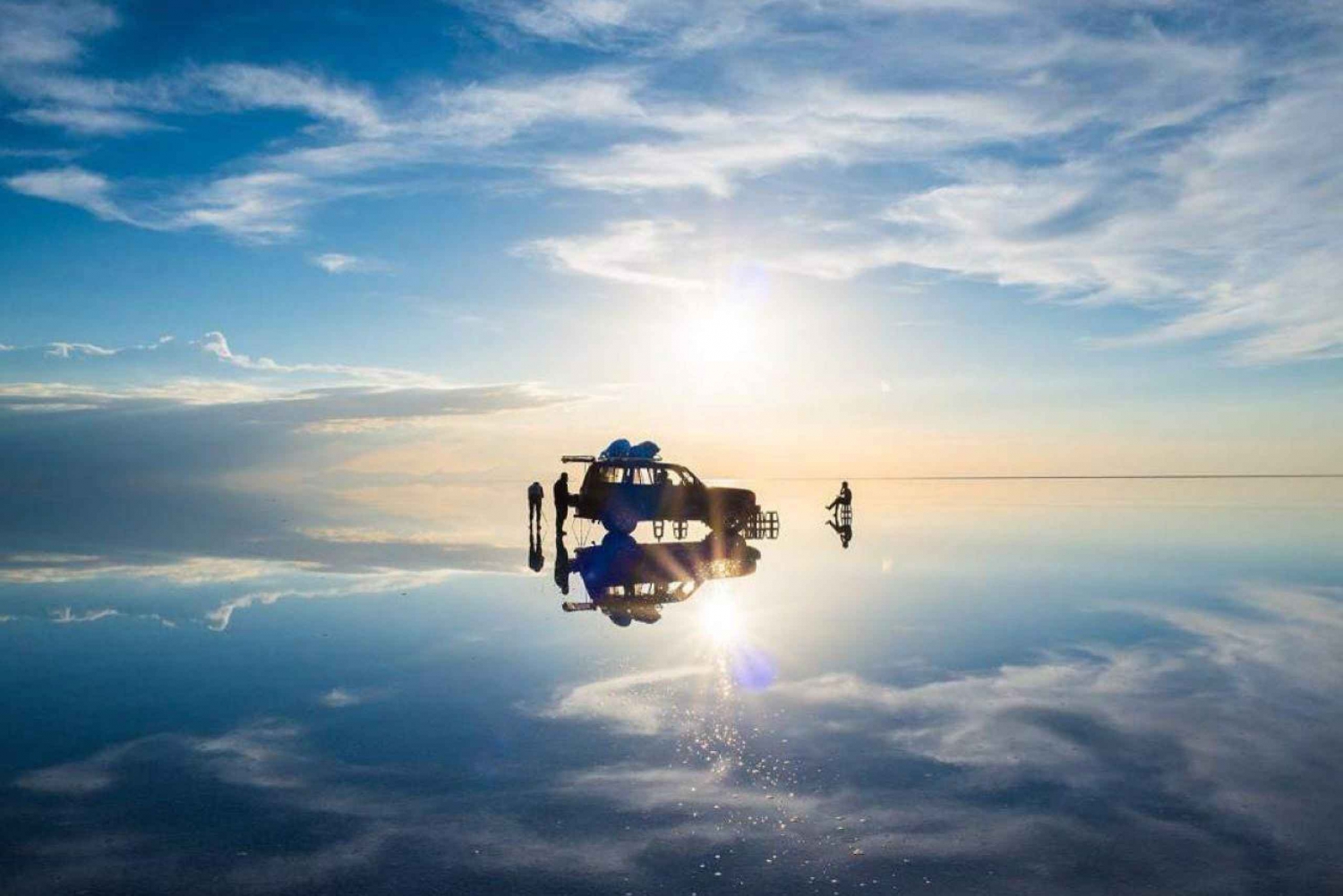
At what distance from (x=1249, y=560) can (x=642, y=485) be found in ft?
64.2

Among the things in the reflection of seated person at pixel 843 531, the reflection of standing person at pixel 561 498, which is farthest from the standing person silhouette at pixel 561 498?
the reflection of seated person at pixel 843 531

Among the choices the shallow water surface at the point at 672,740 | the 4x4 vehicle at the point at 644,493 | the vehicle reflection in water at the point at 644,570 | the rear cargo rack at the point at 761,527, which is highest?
the 4x4 vehicle at the point at 644,493

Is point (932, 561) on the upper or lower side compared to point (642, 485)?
lower

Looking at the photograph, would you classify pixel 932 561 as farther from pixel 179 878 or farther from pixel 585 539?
pixel 179 878

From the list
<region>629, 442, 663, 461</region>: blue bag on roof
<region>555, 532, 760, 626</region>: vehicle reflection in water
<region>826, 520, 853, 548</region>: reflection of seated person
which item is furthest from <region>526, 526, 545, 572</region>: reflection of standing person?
<region>826, 520, 853, 548</region>: reflection of seated person

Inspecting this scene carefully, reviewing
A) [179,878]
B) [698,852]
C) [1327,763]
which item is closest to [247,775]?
[179,878]

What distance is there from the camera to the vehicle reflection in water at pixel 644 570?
21.5 m

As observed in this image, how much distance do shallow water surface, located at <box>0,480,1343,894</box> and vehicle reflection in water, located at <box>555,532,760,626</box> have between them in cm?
58

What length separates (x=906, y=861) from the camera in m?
7.74

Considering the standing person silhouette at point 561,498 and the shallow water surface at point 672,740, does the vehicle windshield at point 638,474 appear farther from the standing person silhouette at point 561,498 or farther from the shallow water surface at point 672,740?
the shallow water surface at point 672,740

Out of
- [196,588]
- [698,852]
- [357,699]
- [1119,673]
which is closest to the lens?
[698,852]

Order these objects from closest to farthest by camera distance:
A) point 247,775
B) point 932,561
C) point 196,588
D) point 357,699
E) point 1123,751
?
point 247,775
point 1123,751
point 357,699
point 196,588
point 932,561

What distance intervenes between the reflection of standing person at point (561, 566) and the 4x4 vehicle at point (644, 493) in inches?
70.6

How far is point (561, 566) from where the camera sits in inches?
1170
